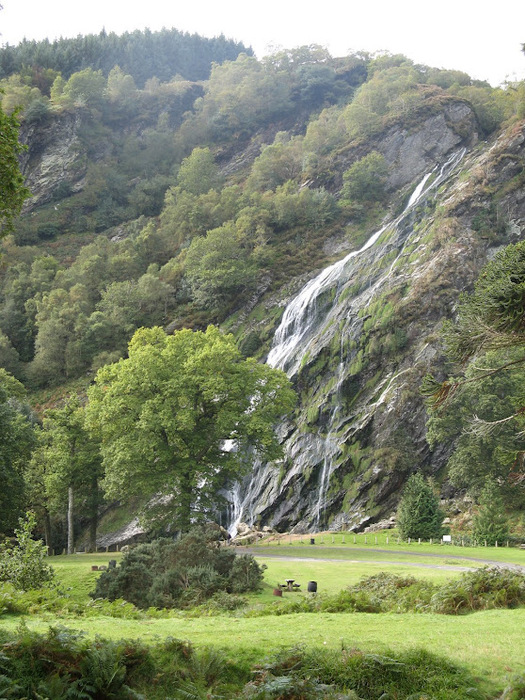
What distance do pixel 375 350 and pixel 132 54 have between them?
130755 millimetres

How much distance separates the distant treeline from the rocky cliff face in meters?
97.5

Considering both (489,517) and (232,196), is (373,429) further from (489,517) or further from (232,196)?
(232,196)

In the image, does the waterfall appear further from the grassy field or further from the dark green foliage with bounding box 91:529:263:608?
the grassy field

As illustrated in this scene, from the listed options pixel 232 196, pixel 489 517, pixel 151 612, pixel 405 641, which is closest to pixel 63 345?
pixel 232 196

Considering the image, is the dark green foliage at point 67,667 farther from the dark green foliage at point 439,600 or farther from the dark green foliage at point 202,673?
the dark green foliage at point 439,600

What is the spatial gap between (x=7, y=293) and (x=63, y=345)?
1565 centimetres

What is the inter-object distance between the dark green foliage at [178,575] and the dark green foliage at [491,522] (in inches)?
697

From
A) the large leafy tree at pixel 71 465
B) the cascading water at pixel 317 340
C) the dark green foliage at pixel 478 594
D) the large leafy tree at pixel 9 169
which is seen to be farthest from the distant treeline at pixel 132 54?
the dark green foliage at pixel 478 594

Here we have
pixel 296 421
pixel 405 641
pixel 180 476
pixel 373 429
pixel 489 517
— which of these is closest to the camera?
pixel 405 641

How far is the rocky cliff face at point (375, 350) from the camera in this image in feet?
134

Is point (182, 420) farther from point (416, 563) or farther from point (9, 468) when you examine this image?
point (416, 563)

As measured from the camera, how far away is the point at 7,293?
75.4 m

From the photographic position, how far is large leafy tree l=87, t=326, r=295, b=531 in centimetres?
2872

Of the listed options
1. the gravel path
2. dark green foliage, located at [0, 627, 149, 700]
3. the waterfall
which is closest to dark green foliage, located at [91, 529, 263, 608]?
the gravel path
